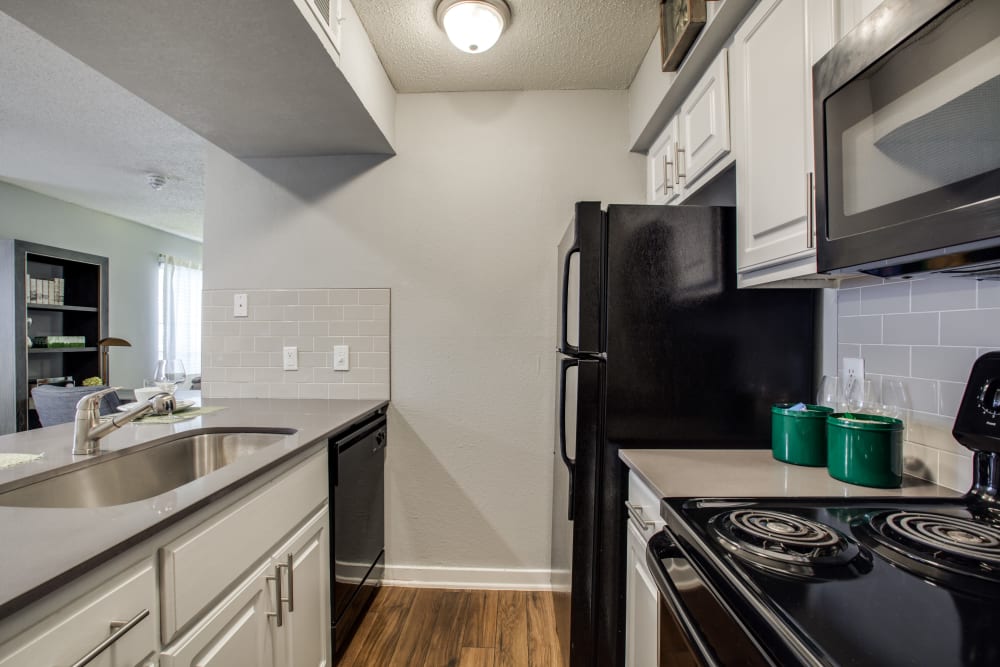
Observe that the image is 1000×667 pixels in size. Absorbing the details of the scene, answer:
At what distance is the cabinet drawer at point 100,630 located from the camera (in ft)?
1.90

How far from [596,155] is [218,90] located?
1582 millimetres

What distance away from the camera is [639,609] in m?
1.22

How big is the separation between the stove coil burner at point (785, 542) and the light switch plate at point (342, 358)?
71.6 inches

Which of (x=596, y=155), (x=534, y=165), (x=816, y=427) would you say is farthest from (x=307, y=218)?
(x=816, y=427)

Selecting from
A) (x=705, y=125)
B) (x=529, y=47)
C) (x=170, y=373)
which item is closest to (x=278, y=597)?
(x=170, y=373)

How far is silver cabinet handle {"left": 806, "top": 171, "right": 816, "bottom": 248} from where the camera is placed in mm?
1021

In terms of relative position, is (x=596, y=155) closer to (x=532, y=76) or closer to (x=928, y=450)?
(x=532, y=76)

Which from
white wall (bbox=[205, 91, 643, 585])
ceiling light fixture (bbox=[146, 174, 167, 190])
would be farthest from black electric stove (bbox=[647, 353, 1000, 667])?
ceiling light fixture (bbox=[146, 174, 167, 190])

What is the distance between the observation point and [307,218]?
2.31 metres

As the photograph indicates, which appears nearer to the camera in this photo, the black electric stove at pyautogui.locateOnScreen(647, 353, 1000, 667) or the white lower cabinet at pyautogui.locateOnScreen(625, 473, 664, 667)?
the black electric stove at pyautogui.locateOnScreen(647, 353, 1000, 667)

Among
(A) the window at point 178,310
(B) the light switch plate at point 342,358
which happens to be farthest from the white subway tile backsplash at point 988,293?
(A) the window at point 178,310

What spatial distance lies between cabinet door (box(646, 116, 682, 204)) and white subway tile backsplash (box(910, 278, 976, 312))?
88cm

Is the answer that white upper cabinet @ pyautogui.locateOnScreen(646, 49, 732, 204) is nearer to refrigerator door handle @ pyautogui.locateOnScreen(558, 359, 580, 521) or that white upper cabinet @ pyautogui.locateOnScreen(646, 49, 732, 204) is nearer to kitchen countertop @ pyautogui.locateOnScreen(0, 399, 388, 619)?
refrigerator door handle @ pyautogui.locateOnScreen(558, 359, 580, 521)

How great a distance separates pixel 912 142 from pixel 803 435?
31.0 inches
